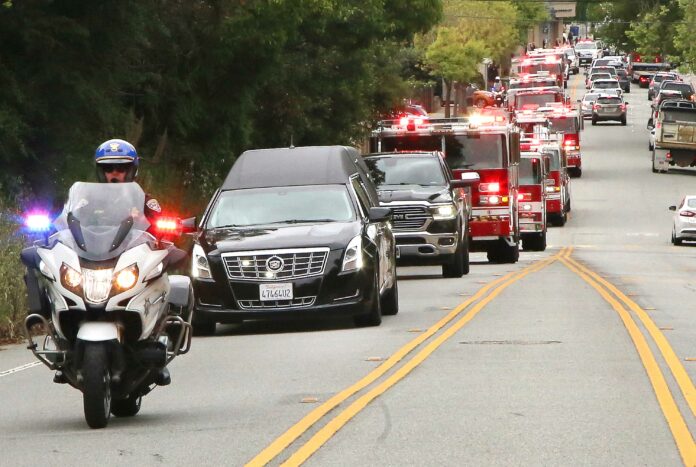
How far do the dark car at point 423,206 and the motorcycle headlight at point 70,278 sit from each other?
16145 millimetres

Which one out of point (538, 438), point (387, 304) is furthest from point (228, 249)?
point (538, 438)

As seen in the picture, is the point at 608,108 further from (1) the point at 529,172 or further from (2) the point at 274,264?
(2) the point at 274,264

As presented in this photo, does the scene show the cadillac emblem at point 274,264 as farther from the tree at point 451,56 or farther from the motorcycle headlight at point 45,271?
the tree at point 451,56

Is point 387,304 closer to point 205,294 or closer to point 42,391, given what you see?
point 205,294

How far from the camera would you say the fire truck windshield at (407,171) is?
2741 centimetres

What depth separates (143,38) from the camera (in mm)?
29250

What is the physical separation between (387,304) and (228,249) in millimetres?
2758

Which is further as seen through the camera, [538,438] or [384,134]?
[384,134]

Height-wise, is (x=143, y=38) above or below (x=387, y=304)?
above

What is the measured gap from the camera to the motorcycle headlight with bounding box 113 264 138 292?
34.3 feet

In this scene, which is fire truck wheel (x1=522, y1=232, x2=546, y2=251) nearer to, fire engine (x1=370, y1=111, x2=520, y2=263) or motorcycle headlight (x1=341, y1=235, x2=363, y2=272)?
fire engine (x1=370, y1=111, x2=520, y2=263)

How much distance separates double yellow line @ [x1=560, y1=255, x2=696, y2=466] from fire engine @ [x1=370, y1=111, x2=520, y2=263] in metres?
7.18

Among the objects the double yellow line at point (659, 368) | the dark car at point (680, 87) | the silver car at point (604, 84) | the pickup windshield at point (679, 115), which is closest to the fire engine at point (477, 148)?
the double yellow line at point (659, 368)

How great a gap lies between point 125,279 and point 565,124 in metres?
58.0
